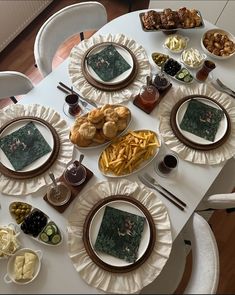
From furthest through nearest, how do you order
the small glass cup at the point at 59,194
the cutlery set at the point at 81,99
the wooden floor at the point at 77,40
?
the wooden floor at the point at 77,40
the cutlery set at the point at 81,99
the small glass cup at the point at 59,194

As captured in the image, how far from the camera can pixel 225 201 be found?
1.35m

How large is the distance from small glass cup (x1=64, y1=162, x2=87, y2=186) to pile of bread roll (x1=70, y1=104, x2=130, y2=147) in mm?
114

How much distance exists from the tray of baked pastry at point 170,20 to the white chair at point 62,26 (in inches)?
11.5

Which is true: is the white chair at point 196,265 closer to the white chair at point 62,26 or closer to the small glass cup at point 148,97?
the small glass cup at point 148,97

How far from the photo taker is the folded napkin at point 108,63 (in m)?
1.53

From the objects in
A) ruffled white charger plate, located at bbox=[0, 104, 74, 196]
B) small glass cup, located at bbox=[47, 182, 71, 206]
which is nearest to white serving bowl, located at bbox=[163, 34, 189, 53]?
ruffled white charger plate, located at bbox=[0, 104, 74, 196]

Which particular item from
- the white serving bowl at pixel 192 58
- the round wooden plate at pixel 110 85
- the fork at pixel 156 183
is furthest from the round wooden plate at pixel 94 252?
the white serving bowl at pixel 192 58

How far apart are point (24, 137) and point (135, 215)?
606 millimetres

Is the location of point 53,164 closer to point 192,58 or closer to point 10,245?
point 10,245

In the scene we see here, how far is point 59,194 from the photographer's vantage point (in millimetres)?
1252

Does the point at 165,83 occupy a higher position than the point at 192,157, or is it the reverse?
the point at 165,83

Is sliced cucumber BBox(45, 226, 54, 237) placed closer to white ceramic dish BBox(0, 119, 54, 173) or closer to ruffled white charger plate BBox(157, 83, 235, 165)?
white ceramic dish BBox(0, 119, 54, 173)

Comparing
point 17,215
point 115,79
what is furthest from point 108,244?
point 115,79

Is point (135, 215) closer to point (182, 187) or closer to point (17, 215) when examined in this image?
point (182, 187)
